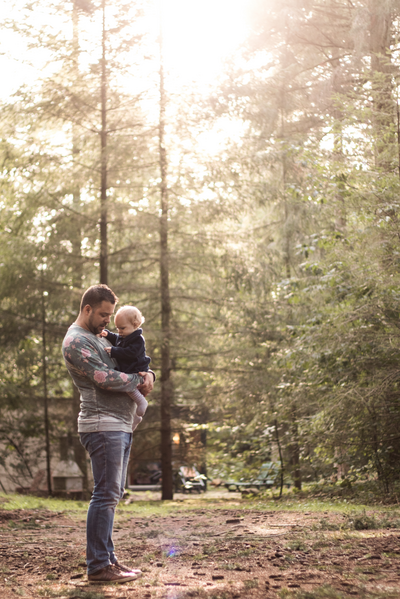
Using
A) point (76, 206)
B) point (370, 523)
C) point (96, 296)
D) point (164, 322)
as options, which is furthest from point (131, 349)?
point (164, 322)

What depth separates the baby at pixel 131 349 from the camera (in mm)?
3818

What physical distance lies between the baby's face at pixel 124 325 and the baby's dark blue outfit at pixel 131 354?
0.03m

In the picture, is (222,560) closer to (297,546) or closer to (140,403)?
(297,546)

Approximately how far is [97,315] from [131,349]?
305mm

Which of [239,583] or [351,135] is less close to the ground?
[351,135]

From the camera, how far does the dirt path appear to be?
3281mm

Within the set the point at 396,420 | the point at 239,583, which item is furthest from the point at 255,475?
the point at 239,583

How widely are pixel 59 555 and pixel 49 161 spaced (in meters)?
7.26

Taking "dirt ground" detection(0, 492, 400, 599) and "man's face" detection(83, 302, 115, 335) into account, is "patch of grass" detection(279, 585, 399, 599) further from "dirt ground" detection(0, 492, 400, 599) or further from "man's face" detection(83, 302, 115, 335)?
"man's face" detection(83, 302, 115, 335)

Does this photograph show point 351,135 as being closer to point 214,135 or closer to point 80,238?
point 214,135

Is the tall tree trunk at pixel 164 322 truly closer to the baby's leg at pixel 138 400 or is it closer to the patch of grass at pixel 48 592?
the baby's leg at pixel 138 400

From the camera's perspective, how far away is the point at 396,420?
25.7ft

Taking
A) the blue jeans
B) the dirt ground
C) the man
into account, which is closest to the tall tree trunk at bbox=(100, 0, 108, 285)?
the dirt ground

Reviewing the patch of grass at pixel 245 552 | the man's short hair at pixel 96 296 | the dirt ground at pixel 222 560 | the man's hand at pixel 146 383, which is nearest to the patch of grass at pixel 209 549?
the dirt ground at pixel 222 560
